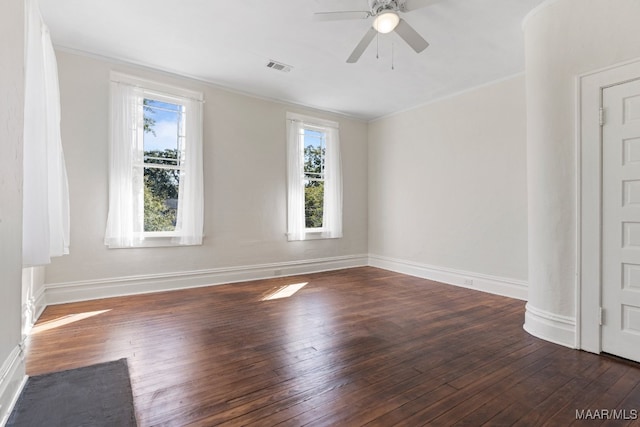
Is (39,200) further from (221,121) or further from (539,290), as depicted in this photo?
(539,290)

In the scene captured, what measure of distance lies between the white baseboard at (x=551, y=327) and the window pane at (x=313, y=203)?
3.69 m

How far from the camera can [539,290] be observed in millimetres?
2771

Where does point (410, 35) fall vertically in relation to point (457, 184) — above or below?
above

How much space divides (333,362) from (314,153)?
4.21 metres

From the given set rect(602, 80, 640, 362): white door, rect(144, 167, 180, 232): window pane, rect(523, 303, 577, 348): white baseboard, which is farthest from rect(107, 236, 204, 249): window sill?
rect(602, 80, 640, 362): white door

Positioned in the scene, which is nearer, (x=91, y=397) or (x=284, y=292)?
(x=91, y=397)

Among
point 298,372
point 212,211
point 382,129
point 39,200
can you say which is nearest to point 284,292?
point 212,211

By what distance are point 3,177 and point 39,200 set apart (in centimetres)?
82

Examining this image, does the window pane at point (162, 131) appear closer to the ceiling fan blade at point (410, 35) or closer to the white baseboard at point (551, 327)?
the ceiling fan blade at point (410, 35)

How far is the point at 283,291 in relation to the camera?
4316 millimetres

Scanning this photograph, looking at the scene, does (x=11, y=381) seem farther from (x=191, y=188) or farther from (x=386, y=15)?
(x=386, y=15)

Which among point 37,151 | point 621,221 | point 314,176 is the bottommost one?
point 621,221

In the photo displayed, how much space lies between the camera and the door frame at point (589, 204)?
240 centimetres

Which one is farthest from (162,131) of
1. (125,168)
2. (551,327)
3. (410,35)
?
(551,327)
